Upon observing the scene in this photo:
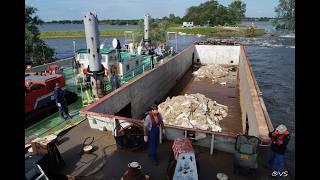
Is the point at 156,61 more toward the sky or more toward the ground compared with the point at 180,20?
more toward the ground

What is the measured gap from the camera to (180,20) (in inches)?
6875

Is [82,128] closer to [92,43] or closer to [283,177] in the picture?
[92,43]

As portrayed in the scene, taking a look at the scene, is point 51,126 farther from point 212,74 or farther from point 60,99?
point 212,74

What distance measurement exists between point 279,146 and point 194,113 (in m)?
8.41

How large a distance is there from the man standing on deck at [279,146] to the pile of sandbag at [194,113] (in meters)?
6.26

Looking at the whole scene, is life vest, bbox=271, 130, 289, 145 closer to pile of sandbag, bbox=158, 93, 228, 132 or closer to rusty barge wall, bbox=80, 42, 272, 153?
rusty barge wall, bbox=80, 42, 272, 153

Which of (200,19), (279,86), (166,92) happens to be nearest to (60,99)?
(166,92)

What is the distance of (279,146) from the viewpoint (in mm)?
6781

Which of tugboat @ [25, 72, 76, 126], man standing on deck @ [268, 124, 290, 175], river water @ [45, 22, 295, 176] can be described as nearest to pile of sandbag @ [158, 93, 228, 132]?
river water @ [45, 22, 295, 176]

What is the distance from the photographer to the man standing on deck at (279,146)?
265 inches

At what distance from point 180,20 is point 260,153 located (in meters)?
174

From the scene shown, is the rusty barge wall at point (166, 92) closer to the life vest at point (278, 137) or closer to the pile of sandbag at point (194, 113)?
the life vest at point (278, 137)

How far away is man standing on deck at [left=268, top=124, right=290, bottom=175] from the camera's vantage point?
6723mm
